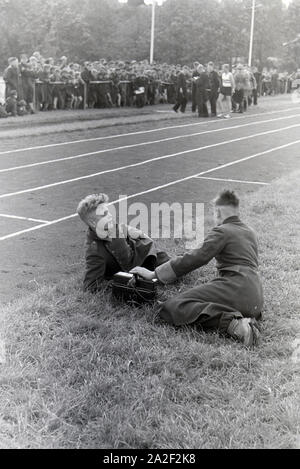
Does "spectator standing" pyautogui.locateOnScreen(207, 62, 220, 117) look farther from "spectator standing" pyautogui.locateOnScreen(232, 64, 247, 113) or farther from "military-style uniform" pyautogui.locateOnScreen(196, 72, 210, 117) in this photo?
"spectator standing" pyautogui.locateOnScreen(232, 64, 247, 113)

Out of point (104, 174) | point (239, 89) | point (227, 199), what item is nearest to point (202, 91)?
point (239, 89)

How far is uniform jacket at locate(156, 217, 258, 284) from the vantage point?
5.57m

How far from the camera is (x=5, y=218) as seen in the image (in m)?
9.54

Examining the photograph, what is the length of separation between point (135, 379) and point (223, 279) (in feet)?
4.55

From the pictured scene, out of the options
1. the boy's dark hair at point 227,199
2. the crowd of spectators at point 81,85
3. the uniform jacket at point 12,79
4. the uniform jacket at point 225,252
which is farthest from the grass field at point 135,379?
the uniform jacket at point 12,79

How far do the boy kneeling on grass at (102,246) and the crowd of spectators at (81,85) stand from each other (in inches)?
641

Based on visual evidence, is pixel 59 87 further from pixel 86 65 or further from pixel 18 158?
pixel 18 158

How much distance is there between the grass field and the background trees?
57.3 meters

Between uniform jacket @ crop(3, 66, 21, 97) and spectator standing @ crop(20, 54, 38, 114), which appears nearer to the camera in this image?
uniform jacket @ crop(3, 66, 21, 97)

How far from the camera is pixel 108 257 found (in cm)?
647

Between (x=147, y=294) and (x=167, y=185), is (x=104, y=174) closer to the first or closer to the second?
(x=167, y=185)

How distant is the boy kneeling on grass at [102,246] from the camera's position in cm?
635

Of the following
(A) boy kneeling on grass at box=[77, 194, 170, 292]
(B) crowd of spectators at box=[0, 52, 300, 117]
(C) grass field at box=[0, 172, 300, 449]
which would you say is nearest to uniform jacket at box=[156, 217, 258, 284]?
(C) grass field at box=[0, 172, 300, 449]

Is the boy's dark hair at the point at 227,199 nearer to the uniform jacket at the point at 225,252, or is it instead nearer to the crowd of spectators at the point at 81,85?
the uniform jacket at the point at 225,252
